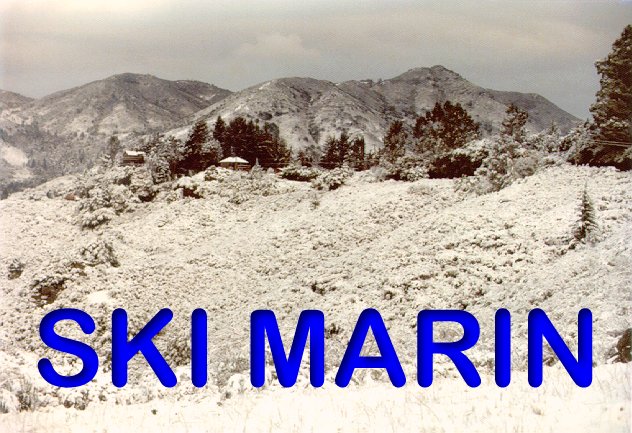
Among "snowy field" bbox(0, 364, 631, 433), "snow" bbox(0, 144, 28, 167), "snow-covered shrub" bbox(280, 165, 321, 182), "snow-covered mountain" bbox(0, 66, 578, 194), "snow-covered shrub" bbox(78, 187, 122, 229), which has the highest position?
"snow-covered mountain" bbox(0, 66, 578, 194)

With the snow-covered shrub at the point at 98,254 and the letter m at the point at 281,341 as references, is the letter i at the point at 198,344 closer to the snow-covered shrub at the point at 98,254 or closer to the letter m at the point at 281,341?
the letter m at the point at 281,341

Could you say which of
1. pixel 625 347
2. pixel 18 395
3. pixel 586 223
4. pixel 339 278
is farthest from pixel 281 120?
pixel 18 395

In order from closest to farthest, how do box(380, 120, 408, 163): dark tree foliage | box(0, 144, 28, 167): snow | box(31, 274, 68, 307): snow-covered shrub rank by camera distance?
box(31, 274, 68, 307): snow-covered shrub < box(380, 120, 408, 163): dark tree foliage < box(0, 144, 28, 167): snow

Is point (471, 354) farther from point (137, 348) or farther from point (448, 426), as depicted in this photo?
point (137, 348)

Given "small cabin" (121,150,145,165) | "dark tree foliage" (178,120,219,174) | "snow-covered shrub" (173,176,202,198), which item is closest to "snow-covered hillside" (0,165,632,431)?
"snow-covered shrub" (173,176,202,198)

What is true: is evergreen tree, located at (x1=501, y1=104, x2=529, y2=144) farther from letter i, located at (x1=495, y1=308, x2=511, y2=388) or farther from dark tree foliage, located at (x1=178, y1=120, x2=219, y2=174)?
letter i, located at (x1=495, y1=308, x2=511, y2=388)

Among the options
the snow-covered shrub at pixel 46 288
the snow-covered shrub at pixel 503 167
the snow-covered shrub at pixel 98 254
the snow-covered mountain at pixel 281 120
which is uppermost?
the snow-covered mountain at pixel 281 120

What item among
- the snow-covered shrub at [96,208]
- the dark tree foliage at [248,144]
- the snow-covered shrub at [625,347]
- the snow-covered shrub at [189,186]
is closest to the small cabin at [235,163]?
the dark tree foliage at [248,144]
